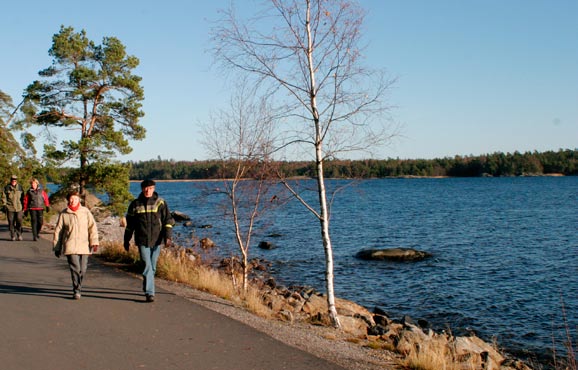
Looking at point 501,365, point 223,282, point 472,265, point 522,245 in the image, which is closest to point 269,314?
point 223,282

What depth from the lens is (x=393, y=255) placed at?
28.4 metres

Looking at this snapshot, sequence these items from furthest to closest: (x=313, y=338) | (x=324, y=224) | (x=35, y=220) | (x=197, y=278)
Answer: (x=35, y=220) < (x=197, y=278) < (x=324, y=224) < (x=313, y=338)

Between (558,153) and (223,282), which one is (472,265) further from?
(558,153)

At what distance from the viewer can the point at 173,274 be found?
12703mm

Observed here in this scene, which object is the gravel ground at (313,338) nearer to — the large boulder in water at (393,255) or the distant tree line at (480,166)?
the large boulder in water at (393,255)

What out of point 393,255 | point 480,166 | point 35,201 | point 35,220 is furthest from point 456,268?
point 480,166

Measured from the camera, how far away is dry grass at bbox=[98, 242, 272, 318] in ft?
35.7

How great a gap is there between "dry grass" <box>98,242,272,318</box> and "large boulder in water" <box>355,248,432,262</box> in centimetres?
1564

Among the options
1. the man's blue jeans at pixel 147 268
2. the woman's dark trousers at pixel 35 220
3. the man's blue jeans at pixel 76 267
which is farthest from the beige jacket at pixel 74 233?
the woman's dark trousers at pixel 35 220

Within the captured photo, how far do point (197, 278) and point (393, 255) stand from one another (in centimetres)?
1765

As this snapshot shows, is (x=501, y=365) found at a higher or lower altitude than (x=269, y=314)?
lower

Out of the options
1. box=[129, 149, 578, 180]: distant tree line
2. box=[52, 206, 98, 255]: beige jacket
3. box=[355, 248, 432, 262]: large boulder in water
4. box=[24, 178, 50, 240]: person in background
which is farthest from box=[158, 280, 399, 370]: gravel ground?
box=[129, 149, 578, 180]: distant tree line

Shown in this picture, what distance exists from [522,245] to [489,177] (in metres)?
151

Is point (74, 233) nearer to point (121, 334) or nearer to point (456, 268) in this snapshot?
point (121, 334)
